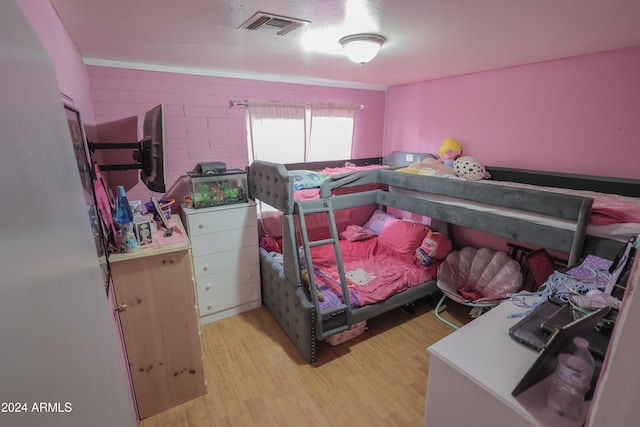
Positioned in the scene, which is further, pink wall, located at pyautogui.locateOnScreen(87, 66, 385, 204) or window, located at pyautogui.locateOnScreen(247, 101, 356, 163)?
window, located at pyautogui.locateOnScreen(247, 101, 356, 163)

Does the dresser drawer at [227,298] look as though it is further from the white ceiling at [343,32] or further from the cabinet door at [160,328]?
the white ceiling at [343,32]

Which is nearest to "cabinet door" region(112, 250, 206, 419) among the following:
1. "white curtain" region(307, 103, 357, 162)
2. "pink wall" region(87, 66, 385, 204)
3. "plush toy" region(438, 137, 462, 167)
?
"pink wall" region(87, 66, 385, 204)

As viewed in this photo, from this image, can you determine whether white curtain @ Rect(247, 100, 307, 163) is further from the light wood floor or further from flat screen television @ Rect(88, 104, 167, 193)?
the light wood floor

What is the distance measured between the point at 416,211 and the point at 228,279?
1853 millimetres

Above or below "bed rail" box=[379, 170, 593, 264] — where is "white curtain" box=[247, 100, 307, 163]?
above

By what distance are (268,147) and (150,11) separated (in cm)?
192

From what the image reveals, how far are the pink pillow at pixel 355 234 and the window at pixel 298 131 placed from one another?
94 cm

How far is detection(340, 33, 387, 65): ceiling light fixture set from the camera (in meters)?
1.82

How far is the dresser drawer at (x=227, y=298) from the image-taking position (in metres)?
2.75

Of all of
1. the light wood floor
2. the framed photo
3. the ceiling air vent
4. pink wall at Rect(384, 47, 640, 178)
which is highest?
the ceiling air vent

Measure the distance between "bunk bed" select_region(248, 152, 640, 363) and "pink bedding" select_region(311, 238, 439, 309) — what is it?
7 cm

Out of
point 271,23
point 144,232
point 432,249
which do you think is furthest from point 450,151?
point 144,232

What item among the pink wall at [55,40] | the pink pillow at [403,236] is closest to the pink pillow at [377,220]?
the pink pillow at [403,236]

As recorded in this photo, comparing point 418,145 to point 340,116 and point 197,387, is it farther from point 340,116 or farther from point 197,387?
point 197,387
